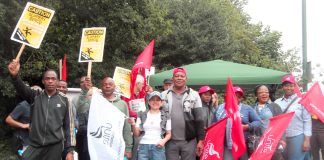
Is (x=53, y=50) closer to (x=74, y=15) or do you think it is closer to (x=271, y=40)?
(x=74, y=15)

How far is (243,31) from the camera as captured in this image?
40.5m

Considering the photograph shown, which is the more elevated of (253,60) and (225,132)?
(253,60)

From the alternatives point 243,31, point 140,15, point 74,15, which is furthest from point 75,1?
point 243,31

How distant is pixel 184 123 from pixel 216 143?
63cm

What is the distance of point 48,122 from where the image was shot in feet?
20.9

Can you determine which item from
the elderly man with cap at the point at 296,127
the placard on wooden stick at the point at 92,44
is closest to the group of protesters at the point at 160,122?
the elderly man with cap at the point at 296,127

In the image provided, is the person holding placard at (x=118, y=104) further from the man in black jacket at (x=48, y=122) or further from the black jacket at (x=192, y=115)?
the man in black jacket at (x=48, y=122)

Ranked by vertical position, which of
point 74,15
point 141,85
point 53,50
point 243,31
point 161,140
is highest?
point 243,31

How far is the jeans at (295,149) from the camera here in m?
8.18

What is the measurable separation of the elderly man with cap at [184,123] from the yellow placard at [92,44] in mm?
1922

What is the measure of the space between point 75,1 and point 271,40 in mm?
28537

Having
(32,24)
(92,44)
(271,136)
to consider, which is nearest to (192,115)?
(271,136)

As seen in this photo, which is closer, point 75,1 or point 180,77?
point 180,77

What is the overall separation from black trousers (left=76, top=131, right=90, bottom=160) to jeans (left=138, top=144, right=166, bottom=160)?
3.46 feet
